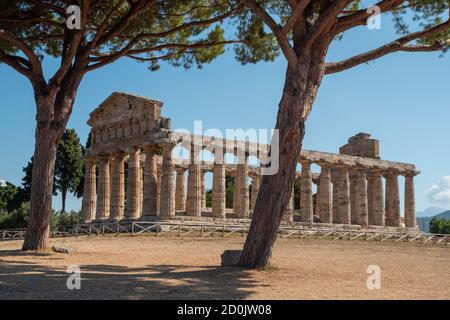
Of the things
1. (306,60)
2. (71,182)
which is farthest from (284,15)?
(71,182)

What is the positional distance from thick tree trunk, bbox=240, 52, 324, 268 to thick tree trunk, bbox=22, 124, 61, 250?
7.69 metres

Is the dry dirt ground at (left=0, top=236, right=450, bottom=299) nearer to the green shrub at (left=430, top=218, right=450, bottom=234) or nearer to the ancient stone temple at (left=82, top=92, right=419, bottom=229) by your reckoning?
the ancient stone temple at (left=82, top=92, right=419, bottom=229)

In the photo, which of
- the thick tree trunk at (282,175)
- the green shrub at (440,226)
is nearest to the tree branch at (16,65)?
the thick tree trunk at (282,175)

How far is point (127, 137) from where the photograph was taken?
39.8 m

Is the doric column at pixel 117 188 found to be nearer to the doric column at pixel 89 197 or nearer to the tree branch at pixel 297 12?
the doric column at pixel 89 197

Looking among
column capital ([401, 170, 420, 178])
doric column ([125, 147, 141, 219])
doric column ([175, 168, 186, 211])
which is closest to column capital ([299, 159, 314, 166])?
doric column ([175, 168, 186, 211])

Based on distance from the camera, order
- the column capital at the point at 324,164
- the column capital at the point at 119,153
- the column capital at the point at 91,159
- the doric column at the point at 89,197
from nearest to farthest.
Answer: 1. the column capital at the point at 119,153
2. the doric column at the point at 89,197
3. the column capital at the point at 91,159
4. the column capital at the point at 324,164

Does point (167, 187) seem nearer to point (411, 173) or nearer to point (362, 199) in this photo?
point (362, 199)

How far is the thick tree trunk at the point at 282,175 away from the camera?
13461 millimetres

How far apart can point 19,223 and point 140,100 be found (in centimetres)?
1494

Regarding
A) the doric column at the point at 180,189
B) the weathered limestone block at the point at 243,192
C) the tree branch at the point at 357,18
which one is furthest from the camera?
the doric column at the point at 180,189

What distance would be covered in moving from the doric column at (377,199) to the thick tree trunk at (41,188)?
1450 inches

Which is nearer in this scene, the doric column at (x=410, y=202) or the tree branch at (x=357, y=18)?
the tree branch at (x=357, y=18)
